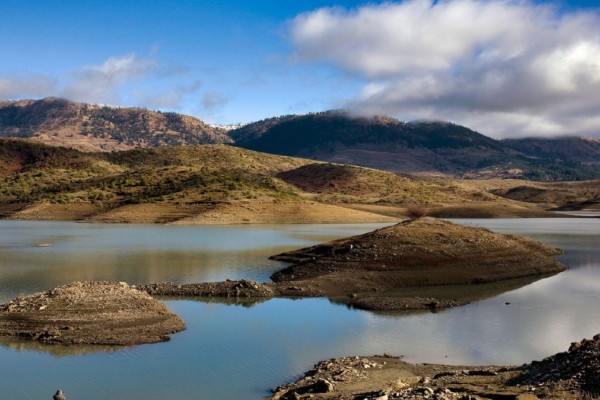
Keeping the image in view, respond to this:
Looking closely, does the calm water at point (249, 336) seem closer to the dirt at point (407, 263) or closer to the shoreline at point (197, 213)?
the dirt at point (407, 263)

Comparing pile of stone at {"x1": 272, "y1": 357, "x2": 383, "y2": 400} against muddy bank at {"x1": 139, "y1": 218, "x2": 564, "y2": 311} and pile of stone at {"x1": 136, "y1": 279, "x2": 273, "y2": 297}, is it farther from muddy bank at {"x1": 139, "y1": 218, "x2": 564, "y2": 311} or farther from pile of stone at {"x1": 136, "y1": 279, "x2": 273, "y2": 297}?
pile of stone at {"x1": 136, "y1": 279, "x2": 273, "y2": 297}

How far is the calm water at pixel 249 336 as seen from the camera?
2052 cm

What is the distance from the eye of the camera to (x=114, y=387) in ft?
65.0

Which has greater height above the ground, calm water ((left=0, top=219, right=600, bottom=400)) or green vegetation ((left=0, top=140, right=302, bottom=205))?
green vegetation ((left=0, top=140, right=302, bottom=205))

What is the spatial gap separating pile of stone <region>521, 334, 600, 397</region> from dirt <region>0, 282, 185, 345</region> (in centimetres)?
1522

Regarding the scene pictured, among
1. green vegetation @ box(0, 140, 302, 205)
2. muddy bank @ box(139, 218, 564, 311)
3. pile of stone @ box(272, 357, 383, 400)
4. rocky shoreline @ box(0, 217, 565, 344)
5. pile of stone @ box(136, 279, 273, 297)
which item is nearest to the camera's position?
pile of stone @ box(272, 357, 383, 400)

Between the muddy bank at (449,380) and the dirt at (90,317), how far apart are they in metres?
9.26

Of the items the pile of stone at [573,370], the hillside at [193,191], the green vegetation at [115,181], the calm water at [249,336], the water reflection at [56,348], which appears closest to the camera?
the pile of stone at [573,370]

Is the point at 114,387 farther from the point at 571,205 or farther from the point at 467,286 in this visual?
the point at 571,205

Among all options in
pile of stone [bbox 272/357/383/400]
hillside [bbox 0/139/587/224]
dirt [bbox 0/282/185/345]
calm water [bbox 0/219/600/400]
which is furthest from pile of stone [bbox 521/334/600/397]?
hillside [bbox 0/139/587/224]

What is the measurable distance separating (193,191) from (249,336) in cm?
9031

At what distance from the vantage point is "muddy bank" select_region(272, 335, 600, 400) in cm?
1587

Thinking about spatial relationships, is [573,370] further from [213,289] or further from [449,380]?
[213,289]

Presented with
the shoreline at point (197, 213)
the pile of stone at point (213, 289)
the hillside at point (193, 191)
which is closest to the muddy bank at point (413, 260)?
the pile of stone at point (213, 289)
